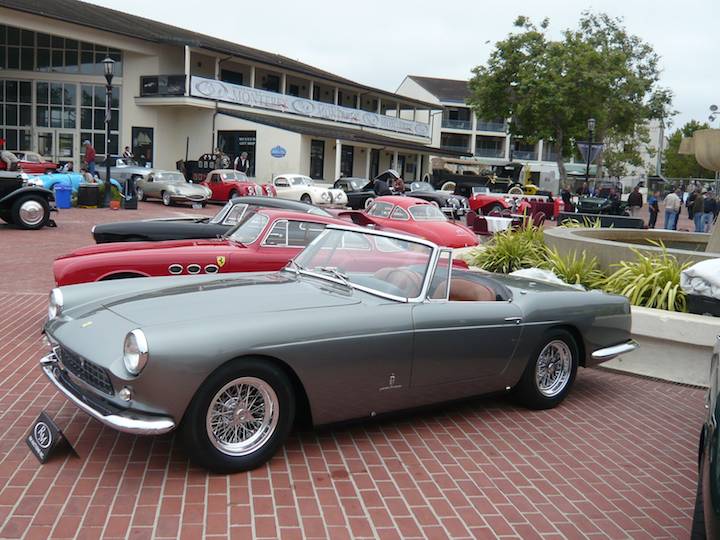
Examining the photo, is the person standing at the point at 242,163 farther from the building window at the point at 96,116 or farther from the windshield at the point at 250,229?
the windshield at the point at 250,229

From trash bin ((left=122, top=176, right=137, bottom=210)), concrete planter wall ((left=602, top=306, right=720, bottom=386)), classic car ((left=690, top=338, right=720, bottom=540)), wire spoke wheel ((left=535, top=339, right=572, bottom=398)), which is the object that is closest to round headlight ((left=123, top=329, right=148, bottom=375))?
classic car ((left=690, top=338, right=720, bottom=540))

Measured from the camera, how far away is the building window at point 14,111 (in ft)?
121

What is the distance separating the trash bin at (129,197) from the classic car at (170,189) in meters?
1.98

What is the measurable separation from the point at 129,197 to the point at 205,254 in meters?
16.9

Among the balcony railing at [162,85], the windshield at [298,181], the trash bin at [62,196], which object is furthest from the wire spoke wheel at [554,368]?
the balcony railing at [162,85]

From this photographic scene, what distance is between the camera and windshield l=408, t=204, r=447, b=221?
50.5 ft

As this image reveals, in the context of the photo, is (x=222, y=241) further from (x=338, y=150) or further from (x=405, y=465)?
(x=338, y=150)

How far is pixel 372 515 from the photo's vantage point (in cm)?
357

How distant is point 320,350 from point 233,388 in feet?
1.77

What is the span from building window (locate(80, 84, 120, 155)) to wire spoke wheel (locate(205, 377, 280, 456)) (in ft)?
119

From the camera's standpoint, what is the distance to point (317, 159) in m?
41.3

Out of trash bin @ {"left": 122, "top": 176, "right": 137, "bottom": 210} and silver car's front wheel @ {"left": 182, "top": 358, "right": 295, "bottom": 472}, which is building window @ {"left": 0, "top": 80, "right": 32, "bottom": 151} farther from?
silver car's front wheel @ {"left": 182, "top": 358, "right": 295, "bottom": 472}

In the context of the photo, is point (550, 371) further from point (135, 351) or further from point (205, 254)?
point (205, 254)

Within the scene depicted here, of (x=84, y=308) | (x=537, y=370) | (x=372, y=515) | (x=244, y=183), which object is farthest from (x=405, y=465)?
(x=244, y=183)
